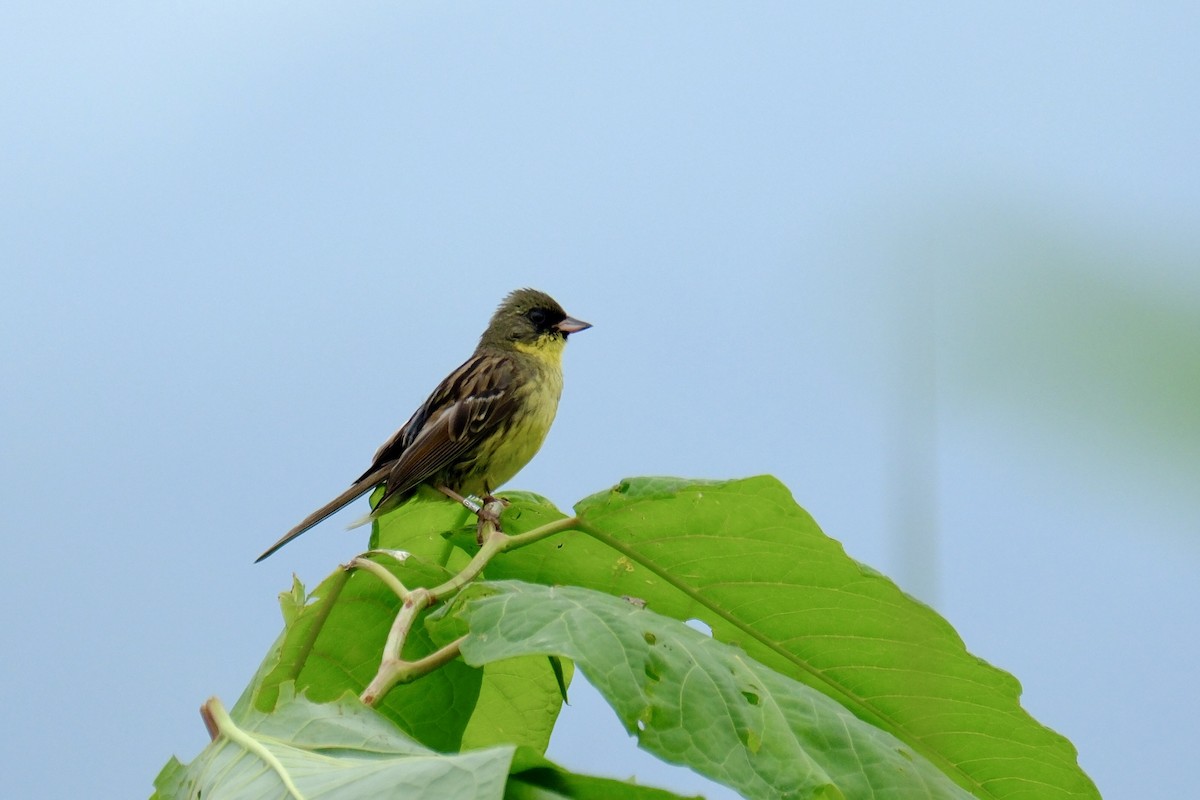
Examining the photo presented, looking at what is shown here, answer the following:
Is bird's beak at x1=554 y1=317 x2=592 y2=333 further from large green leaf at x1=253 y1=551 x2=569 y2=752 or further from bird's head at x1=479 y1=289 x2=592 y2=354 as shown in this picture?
large green leaf at x1=253 y1=551 x2=569 y2=752

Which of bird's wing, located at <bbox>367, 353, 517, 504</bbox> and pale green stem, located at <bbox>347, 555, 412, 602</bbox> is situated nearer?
pale green stem, located at <bbox>347, 555, 412, 602</bbox>

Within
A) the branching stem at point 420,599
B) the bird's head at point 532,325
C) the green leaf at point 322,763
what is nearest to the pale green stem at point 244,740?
the green leaf at point 322,763

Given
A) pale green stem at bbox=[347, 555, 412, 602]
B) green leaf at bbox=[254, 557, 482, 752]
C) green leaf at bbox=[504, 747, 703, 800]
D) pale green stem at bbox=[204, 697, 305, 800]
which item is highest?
pale green stem at bbox=[347, 555, 412, 602]

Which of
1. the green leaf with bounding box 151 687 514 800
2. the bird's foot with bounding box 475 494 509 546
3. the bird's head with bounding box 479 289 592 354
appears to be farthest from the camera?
the bird's head with bounding box 479 289 592 354

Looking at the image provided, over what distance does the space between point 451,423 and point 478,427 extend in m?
0.11

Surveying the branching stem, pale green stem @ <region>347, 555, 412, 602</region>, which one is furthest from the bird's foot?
pale green stem @ <region>347, 555, 412, 602</region>

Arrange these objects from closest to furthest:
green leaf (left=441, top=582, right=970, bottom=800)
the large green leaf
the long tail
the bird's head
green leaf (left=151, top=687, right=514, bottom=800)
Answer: green leaf (left=151, top=687, right=514, bottom=800) < green leaf (left=441, top=582, right=970, bottom=800) < the large green leaf < the long tail < the bird's head

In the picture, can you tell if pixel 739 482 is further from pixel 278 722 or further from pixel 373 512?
pixel 373 512

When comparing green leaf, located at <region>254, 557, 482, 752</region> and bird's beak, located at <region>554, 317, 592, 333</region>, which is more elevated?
bird's beak, located at <region>554, 317, 592, 333</region>

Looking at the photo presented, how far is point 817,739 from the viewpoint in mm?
1425

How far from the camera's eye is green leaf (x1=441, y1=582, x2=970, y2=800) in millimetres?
1309

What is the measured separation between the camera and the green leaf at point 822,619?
175cm

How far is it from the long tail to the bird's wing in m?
0.07

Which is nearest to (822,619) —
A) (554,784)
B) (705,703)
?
(705,703)
